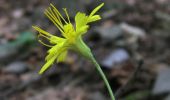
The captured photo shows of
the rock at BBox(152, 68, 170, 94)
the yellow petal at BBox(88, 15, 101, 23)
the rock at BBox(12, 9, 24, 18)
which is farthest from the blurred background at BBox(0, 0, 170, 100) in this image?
the yellow petal at BBox(88, 15, 101, 23)

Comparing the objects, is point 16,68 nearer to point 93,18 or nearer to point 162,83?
point 162,83

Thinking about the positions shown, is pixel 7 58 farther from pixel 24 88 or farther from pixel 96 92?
pixel 96 92

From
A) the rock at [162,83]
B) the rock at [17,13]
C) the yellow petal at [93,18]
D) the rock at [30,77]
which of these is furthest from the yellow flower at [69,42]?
the rock at [17,13]

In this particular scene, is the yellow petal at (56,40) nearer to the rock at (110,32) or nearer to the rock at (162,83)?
the rock at (162,83)

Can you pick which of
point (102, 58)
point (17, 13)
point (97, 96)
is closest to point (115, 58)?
point (102, 58)

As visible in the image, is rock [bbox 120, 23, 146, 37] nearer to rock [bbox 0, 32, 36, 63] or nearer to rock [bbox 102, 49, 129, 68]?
rock [bbox 102, 49, 129, 68]

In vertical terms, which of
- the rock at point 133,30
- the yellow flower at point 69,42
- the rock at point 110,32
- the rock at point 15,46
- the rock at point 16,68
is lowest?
the rock at point 133,30
